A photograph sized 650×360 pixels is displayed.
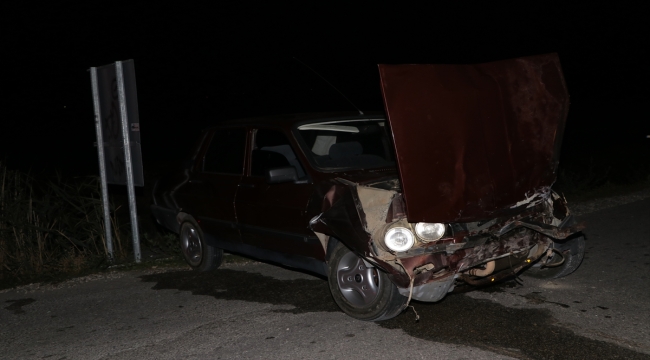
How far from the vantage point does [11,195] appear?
351 inches

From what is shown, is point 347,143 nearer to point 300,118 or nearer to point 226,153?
point 300,118

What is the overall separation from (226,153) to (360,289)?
2.38 meters

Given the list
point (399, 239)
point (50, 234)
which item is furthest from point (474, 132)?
point (50, 234)

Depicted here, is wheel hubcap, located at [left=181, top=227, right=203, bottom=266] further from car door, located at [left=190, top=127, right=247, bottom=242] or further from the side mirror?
the side mirror

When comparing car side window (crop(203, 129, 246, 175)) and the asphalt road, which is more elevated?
car side window (crop(203, 129, 246, 175))

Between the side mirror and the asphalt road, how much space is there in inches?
43.6

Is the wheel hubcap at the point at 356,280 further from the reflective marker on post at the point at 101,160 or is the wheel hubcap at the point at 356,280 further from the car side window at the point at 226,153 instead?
the reflective marker on post at the point at 101,160

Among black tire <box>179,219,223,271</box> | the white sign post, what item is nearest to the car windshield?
black tire <box>179,219,223,271</box>

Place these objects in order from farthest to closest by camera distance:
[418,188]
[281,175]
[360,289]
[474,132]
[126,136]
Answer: [126,136] < [281,175] < [360,289] < [474,132] < [418,188]

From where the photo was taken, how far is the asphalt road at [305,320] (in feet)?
15.5

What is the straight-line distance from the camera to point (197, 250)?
762cm

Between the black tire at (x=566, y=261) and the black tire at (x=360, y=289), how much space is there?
158 centimetres

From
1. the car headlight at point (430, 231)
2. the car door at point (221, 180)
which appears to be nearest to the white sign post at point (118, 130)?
the car door at point (221, 180)

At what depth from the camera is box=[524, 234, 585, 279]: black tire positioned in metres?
6.02
